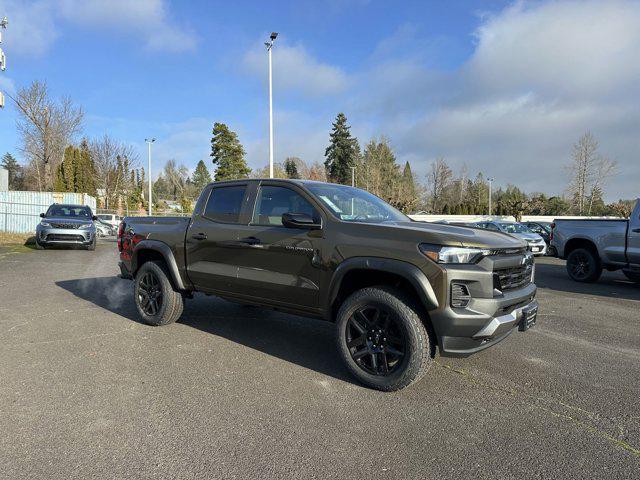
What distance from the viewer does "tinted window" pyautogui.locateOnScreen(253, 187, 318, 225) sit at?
4598 mm

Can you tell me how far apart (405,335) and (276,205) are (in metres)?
1.99

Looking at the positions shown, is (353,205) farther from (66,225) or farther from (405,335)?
(66,225)

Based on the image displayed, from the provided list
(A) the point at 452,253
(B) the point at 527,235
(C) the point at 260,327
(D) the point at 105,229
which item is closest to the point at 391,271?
(A) the point at 452,253

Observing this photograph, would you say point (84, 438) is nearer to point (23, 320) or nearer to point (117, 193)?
point (23, 320)

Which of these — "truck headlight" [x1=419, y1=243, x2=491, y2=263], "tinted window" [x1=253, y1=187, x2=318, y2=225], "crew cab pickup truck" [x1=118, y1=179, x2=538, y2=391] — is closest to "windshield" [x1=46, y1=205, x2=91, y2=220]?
"crew cab pickup truck" [x1=118, y1=179, x2=538, y2=391]

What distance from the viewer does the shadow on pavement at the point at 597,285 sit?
9.09 m

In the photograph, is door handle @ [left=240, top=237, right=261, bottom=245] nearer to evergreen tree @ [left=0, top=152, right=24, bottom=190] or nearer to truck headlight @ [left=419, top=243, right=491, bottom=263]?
truck headlight @ [left=419, top=243, right=491, bottom=263]

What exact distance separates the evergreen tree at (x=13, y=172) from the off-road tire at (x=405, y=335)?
77514 millimetres

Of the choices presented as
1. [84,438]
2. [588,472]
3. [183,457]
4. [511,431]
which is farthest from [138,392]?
[588,472]

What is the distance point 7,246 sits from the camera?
17.3m

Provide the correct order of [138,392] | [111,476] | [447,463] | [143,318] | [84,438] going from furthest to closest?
[143,318]
[138,392]
[84,438]
[447,463]
[111,476]

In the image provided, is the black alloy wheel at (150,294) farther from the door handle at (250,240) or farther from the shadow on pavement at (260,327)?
the door handle at (250,240)

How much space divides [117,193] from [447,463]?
55.3 m

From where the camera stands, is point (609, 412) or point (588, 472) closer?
point (588, 472)
